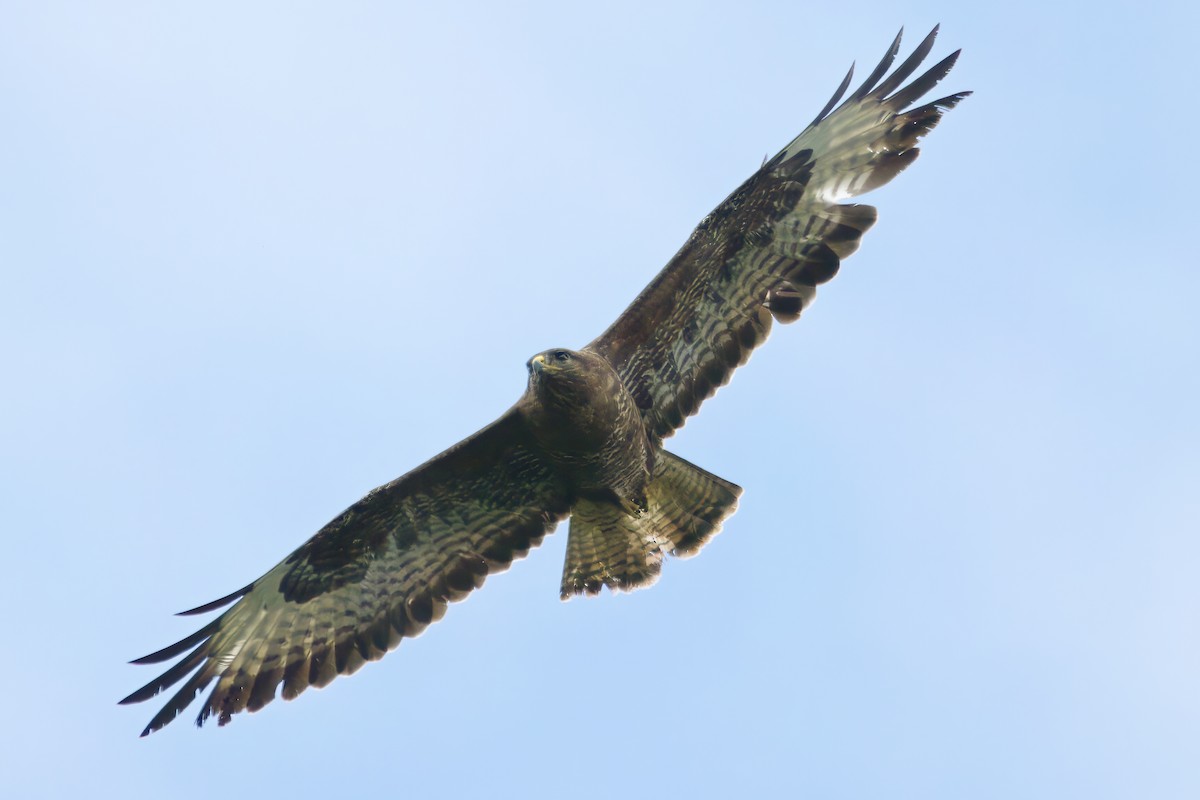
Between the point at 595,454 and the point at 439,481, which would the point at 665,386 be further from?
the point at 439,481

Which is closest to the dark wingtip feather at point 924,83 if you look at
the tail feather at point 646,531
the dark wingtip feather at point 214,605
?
the tail feather at point 646,531

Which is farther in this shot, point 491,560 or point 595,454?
point 491,560

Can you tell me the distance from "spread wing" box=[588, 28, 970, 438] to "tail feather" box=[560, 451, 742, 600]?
0.49 meters

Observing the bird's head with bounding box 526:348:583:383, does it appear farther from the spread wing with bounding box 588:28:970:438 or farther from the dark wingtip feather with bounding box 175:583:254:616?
the dark wingtip feather with bounding box 175:583:254:616

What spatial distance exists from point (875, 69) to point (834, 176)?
0.82 metres

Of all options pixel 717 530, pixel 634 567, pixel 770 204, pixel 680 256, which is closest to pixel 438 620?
pixel 634 567

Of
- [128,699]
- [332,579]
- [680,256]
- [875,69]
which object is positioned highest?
[875,69]

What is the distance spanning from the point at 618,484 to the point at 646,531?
54cm

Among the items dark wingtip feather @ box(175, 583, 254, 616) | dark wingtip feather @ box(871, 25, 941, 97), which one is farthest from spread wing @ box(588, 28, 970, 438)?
dark wingtip feather @ box(175, 583, 254, 616)

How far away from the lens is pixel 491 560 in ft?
34.7

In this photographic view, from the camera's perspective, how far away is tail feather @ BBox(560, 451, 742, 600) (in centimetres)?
1045

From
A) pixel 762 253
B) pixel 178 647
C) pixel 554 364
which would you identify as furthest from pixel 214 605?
pixel 762 253

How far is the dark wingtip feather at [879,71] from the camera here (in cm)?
1018

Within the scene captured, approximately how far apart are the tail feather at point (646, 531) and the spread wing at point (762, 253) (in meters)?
0.49
